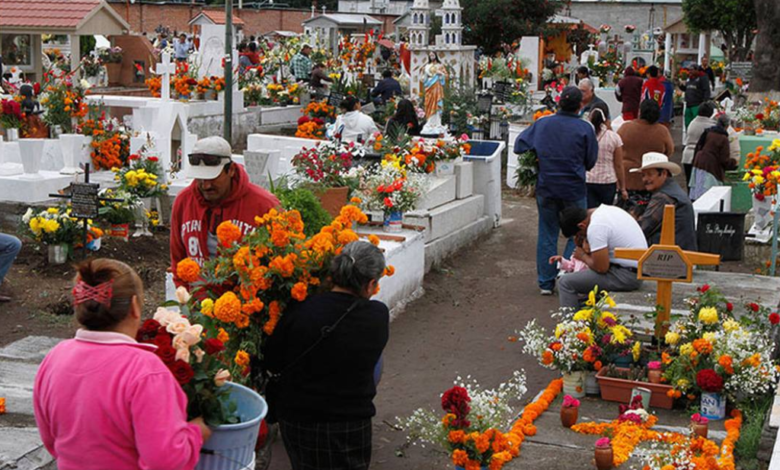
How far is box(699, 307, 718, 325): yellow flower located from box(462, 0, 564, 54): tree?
24023mm

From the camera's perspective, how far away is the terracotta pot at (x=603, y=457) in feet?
17.1

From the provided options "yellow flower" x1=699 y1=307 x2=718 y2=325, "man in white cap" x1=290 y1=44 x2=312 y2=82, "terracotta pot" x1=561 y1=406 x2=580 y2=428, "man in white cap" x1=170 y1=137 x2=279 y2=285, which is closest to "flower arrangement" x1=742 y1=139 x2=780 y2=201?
"yellow flower" x1=699 y1=307 x2=718 y2=325

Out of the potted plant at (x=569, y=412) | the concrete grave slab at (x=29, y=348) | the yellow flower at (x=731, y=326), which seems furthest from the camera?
the concrete grave slab at (x=29, y=348)

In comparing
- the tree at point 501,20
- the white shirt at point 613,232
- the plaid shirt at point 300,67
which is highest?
the tree at point 501,20

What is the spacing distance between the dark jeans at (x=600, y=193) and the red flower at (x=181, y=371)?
711cm

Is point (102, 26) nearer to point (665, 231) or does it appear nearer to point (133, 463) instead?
point (665, 231)

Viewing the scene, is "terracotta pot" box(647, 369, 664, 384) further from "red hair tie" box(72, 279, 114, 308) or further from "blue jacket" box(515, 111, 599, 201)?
"red hair tie" box(72, 279, 114, 308)

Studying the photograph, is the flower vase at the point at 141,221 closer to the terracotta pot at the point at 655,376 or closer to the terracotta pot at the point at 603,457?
the terracotta pot at the point at 655,376

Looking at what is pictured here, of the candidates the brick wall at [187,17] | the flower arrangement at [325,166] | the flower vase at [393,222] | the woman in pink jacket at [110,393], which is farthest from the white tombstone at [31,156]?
the brick wall at [187,17]

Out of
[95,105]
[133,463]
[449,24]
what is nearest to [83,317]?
[133,463]

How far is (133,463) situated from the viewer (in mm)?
3270

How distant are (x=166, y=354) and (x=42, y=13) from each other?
19803mm

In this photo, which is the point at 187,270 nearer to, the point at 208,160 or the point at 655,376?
the point at 208,160

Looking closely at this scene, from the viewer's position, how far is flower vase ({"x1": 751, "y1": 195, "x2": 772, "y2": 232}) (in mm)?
11305
